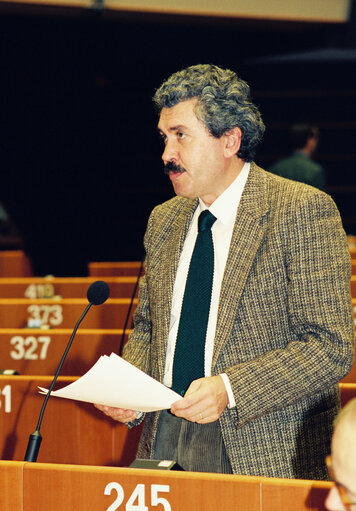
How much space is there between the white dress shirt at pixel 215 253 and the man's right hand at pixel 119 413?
117mm

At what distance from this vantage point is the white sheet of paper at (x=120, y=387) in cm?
153

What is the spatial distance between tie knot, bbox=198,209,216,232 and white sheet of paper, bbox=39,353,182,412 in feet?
1.47

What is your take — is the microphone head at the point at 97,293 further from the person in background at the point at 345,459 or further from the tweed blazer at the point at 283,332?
the person in background at the point at 345,459

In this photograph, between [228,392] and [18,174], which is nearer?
[228,392]

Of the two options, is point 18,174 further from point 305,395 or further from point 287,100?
point 305,395

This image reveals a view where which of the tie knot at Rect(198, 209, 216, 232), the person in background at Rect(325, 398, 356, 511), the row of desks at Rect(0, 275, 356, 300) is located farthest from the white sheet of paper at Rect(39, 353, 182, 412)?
the row of desks at Rect(0, 275, 356, 300)

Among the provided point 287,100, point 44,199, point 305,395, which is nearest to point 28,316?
point 305,395

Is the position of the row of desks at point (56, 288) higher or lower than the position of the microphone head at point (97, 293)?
higher

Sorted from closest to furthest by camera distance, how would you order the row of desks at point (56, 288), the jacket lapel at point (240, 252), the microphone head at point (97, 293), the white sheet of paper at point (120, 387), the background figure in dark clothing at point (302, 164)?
the white sheet of paper at point (120, 387)
the jacket lapel at point (240, 252)
the microphone head at point (97, 293)
the background figure in dark clothing at point (302, 164)
the row of desks at point (56, 288)

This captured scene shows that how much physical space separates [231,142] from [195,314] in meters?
0.44

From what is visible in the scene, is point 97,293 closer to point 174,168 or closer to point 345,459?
point 174,168

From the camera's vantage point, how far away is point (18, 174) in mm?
8484

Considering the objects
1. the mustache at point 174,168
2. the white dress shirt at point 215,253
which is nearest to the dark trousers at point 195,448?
the white dress shirt at point 215,253

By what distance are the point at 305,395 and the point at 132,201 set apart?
737 centimetres
